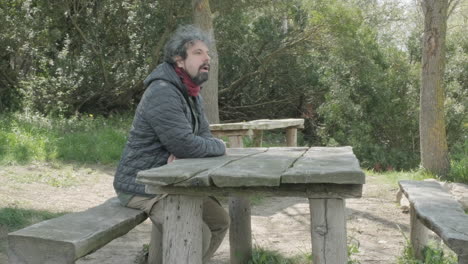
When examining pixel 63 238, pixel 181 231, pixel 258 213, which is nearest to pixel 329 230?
pixel 181 231

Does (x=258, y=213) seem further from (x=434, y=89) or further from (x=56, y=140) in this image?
(x=56, y=140)

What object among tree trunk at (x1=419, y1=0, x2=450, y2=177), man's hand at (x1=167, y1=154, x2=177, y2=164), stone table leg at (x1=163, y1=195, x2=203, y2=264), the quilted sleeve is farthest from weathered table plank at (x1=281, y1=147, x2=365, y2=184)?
tree trunk at (x1=419, y1=0, x2=450, y2=177)

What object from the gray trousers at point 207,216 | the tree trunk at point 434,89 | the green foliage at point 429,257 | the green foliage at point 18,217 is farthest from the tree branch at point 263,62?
the gray trousers at point 207,216

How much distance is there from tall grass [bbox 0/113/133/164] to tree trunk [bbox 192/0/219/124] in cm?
177

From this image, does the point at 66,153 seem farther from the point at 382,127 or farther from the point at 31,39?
the point at 382,127

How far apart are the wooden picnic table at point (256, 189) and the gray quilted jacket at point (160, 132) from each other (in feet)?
0.73

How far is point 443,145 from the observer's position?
322 inches

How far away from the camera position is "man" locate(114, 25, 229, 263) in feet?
9.91

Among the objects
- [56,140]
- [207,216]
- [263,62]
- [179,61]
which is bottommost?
[207,216]

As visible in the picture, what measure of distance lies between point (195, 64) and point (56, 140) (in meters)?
6.94

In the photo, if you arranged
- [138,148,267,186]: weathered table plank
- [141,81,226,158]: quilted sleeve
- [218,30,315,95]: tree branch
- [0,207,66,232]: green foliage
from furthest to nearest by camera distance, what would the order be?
[218,30,315,95]: tree branch → [0,207,66,232]: green foliage → [141,81,226,158]: quilted sleeve → [138,148,267,186]: weathered table plank

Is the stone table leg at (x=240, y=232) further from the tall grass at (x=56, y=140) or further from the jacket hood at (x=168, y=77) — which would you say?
the tall grass at (x=56, y=140)

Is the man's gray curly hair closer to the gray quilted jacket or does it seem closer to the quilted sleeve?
the gray quilted jacket

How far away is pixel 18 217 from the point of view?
493 cm
